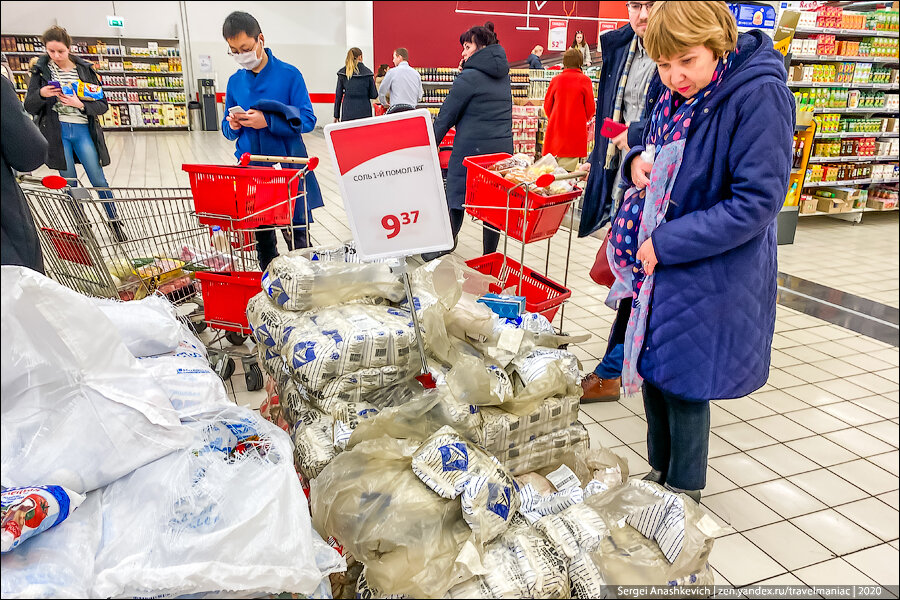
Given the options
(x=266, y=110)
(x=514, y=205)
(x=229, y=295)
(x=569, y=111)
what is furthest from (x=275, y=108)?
(x=569, y=111)

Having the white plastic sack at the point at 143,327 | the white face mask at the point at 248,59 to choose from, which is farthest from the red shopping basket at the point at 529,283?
the white face mask at the point at 248,59

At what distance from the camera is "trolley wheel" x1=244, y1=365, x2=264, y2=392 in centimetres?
316

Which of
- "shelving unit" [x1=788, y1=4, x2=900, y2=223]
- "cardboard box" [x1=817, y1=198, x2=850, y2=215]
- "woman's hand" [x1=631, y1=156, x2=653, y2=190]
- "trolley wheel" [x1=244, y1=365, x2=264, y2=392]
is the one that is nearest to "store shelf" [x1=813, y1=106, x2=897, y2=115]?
"shelving unit" [x1=788, y1=4, x2=900, y2=223]

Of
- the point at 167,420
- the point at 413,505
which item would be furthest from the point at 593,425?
the point at 167,420

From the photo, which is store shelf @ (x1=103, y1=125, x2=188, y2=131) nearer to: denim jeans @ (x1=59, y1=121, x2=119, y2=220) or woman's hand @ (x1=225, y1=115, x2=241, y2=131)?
denim jeans @ (x1=59, y1=121, x2=119, y2=220)

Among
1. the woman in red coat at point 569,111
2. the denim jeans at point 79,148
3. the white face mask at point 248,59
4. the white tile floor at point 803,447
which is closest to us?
the white tile floor at point 803,447

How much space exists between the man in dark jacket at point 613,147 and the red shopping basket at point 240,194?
4.73 feet

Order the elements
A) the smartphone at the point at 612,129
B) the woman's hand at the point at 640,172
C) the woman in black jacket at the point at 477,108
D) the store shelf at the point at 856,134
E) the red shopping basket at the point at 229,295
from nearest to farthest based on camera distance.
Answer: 1. the woman's hand at the point at 640,172
2. the smartphone at the point at 612,129
3. the red shopping basket at the point at 229,295
4. the woman in black jacket at the point at 477,108
5. the store shelf at the point at 856,134

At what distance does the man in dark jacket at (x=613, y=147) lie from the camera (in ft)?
9.43

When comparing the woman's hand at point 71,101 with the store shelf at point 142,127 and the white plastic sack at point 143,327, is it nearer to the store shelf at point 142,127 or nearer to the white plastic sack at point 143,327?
the white plastic sack at point 143,327

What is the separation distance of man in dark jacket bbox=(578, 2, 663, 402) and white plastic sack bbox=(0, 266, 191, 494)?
81.2 inches

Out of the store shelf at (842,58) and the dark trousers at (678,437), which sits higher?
the store shelf at (842,58)

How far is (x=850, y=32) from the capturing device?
7.49m

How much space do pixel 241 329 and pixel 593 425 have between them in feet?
5.94
